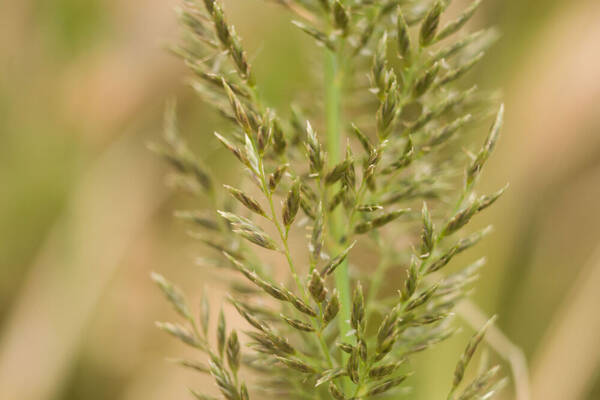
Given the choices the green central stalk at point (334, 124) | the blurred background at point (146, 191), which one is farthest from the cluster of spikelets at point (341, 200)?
the blurred background at point (146, 191)

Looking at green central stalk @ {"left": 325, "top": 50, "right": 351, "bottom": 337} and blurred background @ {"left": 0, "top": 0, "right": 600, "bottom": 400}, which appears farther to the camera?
blurred background @ {"left": 0, "top": 0, "right": 600, "bottom": 400}

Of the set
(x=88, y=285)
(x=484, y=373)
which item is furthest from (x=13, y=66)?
(x=484, y=373)

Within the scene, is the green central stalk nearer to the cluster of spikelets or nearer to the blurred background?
the cluster of spikelets

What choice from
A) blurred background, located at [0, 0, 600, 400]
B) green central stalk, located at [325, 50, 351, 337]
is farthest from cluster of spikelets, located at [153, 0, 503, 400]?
blurred background, located at [0, 0, 600, 400]

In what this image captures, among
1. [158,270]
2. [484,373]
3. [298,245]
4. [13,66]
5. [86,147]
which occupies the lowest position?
[484,373]

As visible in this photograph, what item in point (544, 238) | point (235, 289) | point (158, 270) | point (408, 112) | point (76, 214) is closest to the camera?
point (235, 289)

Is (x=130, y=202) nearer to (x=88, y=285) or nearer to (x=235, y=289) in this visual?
(x=88, y=285)
